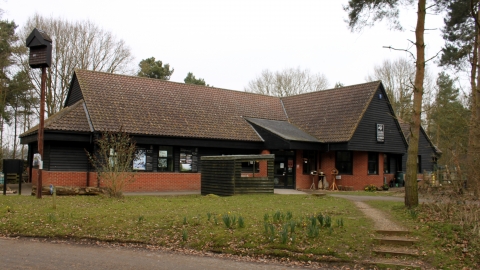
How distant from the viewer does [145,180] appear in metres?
24.8

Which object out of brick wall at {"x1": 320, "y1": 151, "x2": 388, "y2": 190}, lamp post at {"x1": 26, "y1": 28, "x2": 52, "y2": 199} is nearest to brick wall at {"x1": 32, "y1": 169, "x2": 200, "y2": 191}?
lamp post at {"x1": 26, "y1": 28, "x2": 52, "y2": 199}

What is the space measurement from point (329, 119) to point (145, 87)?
40.7 feet

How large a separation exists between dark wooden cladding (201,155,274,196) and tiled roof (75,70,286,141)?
4904mm

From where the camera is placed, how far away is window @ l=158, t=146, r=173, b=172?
1013 inches

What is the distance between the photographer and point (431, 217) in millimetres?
12305

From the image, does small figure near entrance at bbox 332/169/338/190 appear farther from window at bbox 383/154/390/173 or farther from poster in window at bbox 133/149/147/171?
poster in window at bbox 133/149/147/171

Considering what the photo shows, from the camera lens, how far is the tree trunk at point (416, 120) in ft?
47.1

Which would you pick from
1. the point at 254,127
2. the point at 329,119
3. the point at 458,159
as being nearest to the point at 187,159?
the point at 254,127

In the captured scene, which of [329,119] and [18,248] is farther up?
[329,119]

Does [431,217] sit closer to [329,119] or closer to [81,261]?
[81,261]

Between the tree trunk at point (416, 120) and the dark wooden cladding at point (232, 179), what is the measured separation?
756 centimetres

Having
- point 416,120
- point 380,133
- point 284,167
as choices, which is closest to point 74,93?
point 284,167

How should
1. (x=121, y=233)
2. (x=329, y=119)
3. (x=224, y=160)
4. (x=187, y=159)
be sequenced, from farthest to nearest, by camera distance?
(x=329, y=119)
(x=187, y=159)
(x=224, y=160)
(x=121, y=233)

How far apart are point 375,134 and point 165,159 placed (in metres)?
13.8
